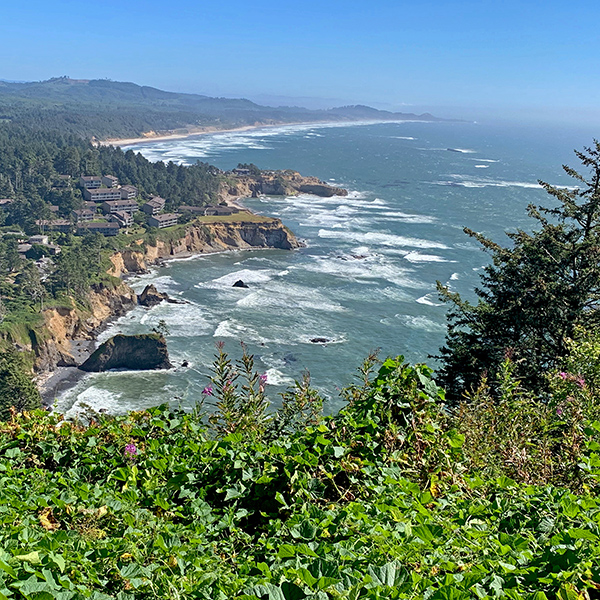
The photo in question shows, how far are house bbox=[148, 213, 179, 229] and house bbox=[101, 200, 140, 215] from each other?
4.97 m

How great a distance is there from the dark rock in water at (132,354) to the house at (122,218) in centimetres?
3073

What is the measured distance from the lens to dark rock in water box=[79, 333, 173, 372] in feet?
107

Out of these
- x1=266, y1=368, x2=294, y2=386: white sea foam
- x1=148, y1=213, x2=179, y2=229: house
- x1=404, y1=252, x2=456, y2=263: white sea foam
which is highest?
x1=148, y1=213, x2=179, y2=229: house

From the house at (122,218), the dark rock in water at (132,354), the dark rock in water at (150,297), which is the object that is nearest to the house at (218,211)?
the house at (122,218)

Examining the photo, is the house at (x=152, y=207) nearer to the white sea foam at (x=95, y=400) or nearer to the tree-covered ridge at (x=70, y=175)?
the tree-covered ridge at (x=70, y=175)

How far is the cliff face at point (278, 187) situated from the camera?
87.4m

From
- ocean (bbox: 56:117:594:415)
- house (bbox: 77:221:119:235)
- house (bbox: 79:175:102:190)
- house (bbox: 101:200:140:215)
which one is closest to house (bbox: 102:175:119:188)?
house (bbox: 79:175:102:190)

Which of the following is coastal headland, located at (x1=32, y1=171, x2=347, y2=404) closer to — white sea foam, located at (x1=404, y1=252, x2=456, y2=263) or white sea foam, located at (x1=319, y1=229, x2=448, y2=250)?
white sea foam, located at (x1=319, y1=229, x2=448, y2=250)

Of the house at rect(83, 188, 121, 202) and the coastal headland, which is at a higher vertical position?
the house at rect(83, 188, 121, 202)

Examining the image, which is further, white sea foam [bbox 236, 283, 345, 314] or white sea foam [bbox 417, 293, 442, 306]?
white sea foam [bbox 417, 293, 442, 306]

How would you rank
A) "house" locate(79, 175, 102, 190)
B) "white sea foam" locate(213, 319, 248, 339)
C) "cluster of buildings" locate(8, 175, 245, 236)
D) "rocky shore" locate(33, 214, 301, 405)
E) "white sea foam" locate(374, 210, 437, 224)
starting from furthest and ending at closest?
"house" locate(79, 175, 102, 190)
"white sea foam" locate(374, 210, 437, 224)
"cluster of buildings" locate(8, 175, 245, 236)
"white sea foam" locate(213, 319, 248, 339)
"rocky shore" locate(33, 214, 301, 405)

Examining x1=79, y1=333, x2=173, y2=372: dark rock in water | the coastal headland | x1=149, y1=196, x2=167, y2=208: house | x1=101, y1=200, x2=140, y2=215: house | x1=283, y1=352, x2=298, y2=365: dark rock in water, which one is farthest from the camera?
x1=149, y1=196, x2=167, y2=208: house

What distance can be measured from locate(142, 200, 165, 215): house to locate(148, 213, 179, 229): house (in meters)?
3.31

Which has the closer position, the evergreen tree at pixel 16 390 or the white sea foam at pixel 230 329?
the evergreen tree at pixel 16 390
